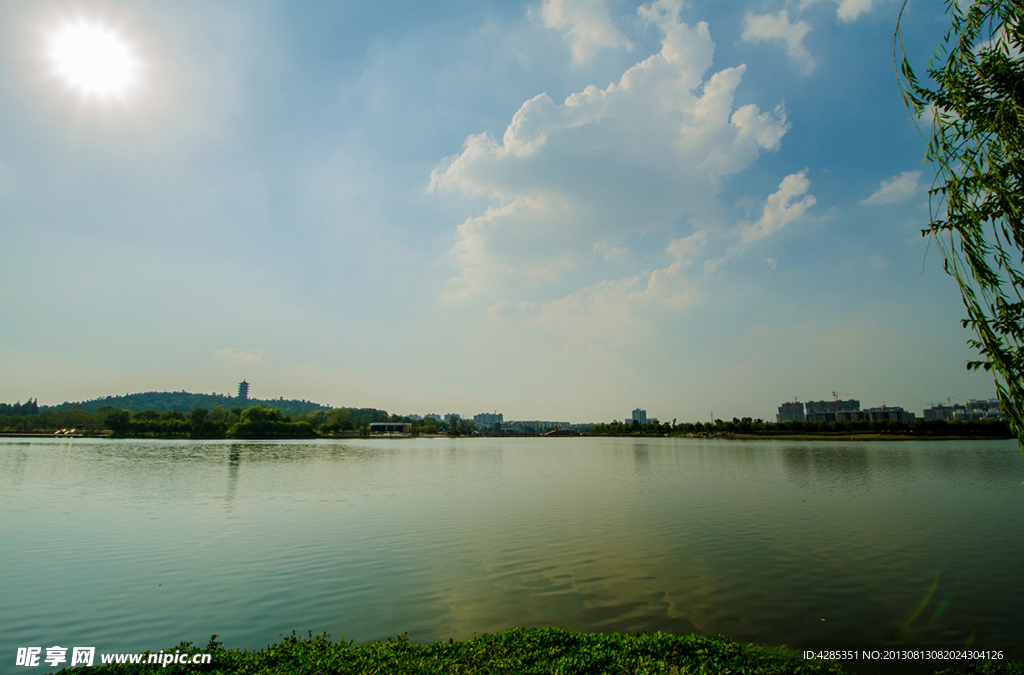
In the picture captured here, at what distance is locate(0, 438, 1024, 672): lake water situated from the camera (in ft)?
37.0

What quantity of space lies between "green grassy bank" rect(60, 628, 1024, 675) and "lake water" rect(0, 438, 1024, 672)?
1.23 metres

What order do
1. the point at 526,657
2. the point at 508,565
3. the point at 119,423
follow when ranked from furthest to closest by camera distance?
1. the point at 119,423
2. the point at 508,565
3. the point at 526,657

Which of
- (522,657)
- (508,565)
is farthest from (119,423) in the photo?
(522,657)

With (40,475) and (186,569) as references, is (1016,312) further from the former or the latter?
(40,475)

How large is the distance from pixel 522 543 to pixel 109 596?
13.8 metres

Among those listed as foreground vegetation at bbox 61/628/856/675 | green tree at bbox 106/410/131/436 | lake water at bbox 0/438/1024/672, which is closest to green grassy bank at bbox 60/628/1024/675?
foreground vegetation at bbox 61/628/856/675

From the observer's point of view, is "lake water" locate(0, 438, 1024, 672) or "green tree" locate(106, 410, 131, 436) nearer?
"lake water" locate(0, 438, 1024, 672)

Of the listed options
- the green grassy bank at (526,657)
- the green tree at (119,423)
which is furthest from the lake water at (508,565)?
the green tree at (119,423)

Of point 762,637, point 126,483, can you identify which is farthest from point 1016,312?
point 126,483

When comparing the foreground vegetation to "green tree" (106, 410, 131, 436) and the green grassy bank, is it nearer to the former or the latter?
the green grassy bank

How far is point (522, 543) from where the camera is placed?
19359mm

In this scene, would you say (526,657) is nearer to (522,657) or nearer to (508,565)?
(522,657)

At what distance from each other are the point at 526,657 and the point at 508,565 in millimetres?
8051

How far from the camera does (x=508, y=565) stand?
1631 cm
